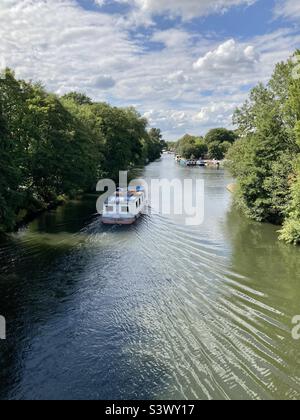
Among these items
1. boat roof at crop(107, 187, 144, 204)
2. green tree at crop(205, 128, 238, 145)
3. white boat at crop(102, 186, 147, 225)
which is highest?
green tree at crop(205, 128, 238, 145)

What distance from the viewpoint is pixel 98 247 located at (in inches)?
855

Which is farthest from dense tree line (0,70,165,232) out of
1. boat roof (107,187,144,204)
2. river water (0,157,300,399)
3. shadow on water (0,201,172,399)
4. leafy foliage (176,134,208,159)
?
leafy foliage (176,134,208,159)

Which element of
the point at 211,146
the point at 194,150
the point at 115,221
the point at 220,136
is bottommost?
the point at 115,221

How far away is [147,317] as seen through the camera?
13438mm

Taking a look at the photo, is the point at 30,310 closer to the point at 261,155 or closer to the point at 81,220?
the point at 81,220

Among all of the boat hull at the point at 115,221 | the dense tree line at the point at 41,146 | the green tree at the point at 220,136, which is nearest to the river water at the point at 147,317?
the boat hull at the point at 115,221

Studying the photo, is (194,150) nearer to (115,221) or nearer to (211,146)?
(211,146)

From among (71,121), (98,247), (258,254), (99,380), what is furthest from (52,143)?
(99,380)

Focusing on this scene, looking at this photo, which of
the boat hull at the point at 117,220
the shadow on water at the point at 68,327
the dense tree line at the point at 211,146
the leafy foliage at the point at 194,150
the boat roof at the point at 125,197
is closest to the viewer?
the shadow on water at the point at 68,327

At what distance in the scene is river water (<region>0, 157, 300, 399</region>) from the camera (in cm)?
984

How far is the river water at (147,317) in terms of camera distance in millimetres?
9844

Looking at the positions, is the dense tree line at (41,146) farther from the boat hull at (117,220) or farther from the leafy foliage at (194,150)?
the leafy foliage at (194,150)

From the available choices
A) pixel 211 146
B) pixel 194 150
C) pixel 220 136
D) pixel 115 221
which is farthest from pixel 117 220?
pixel 220 136

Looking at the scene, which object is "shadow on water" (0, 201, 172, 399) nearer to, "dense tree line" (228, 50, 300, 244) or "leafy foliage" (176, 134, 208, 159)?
"dense tree line" (228, 50, 300, 244)
